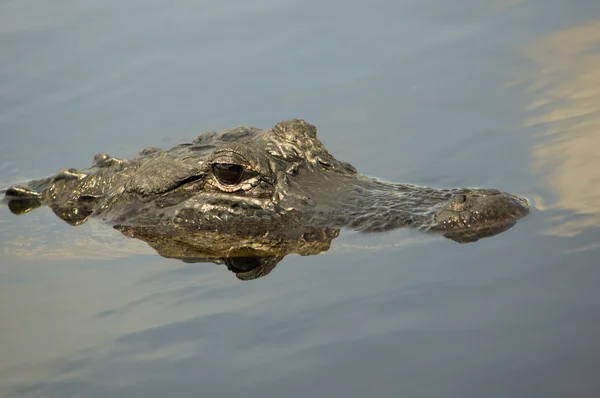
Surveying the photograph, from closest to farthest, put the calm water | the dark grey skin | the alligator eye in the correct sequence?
the calm water, the dark grey skin, the alligator eye

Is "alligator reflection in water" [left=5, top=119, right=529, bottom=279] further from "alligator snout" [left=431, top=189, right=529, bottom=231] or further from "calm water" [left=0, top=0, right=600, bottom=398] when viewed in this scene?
"calm water" [left=0, top=0, right=600, bottom=398]

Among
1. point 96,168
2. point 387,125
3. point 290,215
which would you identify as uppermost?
point 387,125

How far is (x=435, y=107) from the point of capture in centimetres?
1199

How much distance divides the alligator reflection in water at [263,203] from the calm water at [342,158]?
19 cm

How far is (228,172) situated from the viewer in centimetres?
872

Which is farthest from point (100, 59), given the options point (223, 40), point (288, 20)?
point (288, 20)

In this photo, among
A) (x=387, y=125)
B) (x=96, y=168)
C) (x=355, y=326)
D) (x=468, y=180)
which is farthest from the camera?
(x=387, y=125)

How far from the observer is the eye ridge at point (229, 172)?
8.70 metres

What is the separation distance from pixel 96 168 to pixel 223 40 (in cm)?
614

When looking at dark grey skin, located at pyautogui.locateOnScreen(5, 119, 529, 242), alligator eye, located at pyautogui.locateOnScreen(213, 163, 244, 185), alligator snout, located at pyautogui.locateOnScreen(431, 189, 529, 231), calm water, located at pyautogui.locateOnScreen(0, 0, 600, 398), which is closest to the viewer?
calm water, located at pyautogui.locateOnScreen(0, 0, 600, 398)

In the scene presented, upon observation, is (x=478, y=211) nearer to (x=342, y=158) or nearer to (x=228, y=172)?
(x=228, y=172)

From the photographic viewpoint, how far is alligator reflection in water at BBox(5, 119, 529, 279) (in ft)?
26.2

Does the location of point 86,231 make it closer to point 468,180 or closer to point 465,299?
point 468,180

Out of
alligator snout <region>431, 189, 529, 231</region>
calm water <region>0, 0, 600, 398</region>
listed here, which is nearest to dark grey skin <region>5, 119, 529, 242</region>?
alligator snout <region>431, 189, 529, 231</region>
